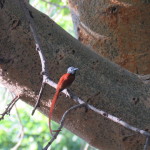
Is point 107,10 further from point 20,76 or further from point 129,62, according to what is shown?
point 20,76

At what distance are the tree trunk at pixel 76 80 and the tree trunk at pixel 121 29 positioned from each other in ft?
1.32

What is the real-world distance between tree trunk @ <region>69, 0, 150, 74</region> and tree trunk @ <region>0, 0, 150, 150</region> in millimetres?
403

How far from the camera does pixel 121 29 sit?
1340 mm

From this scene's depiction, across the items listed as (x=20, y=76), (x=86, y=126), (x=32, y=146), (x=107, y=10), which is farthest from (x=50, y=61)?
(x=32, y=146)

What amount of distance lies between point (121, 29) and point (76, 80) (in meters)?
0.51

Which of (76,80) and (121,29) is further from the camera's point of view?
(121,29)

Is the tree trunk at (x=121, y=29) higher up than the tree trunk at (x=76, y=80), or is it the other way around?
the tree trunk at (x=121, y=29)

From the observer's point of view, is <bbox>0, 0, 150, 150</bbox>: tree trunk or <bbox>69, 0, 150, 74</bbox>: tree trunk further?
<bbox>69, 0, 150, 74</bbox>: tree trunk

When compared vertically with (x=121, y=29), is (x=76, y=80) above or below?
below

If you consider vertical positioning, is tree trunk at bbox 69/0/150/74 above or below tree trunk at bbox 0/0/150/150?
above

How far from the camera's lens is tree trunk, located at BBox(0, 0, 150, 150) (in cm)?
86

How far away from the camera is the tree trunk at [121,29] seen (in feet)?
4.31

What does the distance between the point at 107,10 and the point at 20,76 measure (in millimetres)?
563

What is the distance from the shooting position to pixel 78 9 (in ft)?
4.65
